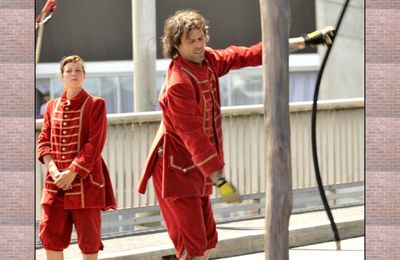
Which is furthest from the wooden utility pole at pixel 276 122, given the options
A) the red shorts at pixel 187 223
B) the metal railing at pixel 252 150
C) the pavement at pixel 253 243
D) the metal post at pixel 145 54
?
the metal post at pixel 145 54

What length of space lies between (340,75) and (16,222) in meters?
6.77

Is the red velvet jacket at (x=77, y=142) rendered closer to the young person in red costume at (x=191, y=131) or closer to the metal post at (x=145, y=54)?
the young person in red costume at (x=191, y=131)

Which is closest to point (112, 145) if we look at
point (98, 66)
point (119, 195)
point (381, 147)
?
point (119, 195)

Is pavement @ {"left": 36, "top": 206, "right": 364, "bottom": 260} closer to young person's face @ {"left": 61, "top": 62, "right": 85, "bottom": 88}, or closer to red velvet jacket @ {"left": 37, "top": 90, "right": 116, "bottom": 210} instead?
red velvet jacket @ {"left": 37, "top": 90, "right": 116, "bottom": 210}

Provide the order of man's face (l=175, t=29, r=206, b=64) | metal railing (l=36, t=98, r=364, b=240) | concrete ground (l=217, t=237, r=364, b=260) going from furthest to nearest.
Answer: metal railing (l=36, t=98, r=364, b=240) → concrete ground (l=217, t=237, r=364, b=260) → man's face (l=175, t=29, r=206, b=64)

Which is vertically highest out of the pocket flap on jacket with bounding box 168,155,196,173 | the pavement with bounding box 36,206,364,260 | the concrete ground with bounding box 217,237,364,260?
the pocket flap on jacket with bounding box 168,155,196,173

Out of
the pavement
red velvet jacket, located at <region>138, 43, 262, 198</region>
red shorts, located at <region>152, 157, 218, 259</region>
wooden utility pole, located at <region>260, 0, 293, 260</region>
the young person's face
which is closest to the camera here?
wooden utility pole, located at <region>260, 0, 293, 260</region>

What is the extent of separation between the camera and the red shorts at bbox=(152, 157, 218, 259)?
25.2ft

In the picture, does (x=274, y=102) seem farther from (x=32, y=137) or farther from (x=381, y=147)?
(x=32, y=137)

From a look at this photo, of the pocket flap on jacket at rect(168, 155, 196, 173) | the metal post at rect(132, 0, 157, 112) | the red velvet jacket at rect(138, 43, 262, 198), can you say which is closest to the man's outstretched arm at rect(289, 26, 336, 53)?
the red velvet jacket at rect(138, 43, 262, 198)

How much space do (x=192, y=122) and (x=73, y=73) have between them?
2.74ft

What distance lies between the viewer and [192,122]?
24.5 ft

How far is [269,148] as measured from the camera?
7.41 meters

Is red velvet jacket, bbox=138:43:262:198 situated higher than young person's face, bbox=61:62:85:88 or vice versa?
young person's face, bbox=61:62:85:88
